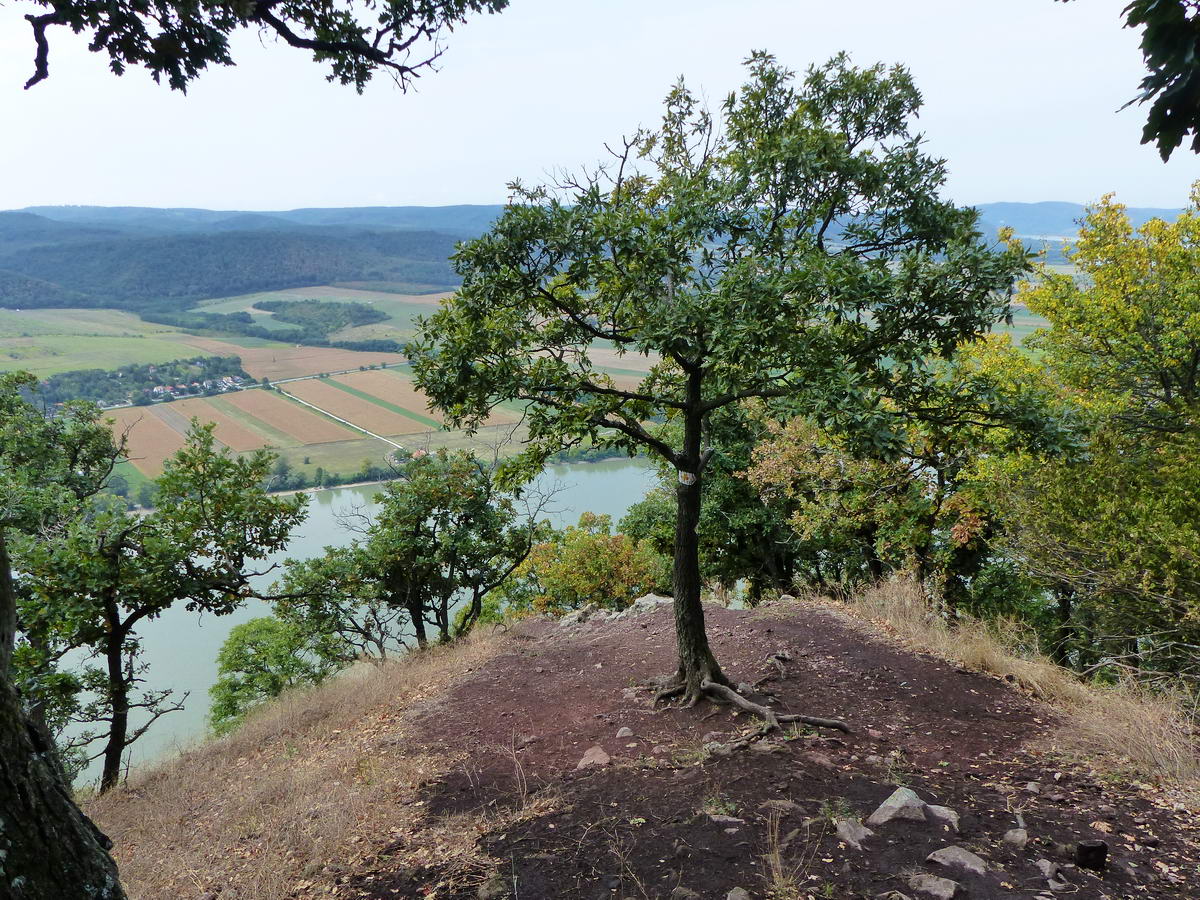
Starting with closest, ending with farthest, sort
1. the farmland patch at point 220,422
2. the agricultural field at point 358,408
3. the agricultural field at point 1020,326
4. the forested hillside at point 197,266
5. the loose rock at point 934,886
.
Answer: the loose rock at point 934,886
the agricultural field at point 1020,326
the farmland patch at point 220,422
the agricultural field at point 358,408
the forested hillside at point 197,266

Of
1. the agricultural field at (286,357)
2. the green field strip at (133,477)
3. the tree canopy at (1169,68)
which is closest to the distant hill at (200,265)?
the agricultural field at (286,357)

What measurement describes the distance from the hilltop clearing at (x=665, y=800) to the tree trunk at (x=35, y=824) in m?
2.23

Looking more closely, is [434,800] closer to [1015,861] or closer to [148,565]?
[1015,861]

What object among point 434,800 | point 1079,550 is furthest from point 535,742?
point 1079,550

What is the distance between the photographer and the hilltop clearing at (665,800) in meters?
4.33

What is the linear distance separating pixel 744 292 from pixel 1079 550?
7.95 m

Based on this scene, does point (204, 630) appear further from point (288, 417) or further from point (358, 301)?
point (358, 301)

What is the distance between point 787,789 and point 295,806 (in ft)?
13.3

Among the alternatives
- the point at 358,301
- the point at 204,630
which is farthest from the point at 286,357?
the point at 204,630

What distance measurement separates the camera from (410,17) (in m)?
5.32

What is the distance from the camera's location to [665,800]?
533 cm

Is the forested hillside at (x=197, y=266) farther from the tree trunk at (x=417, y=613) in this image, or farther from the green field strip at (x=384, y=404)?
the tree trunk at (x=417, y=613)

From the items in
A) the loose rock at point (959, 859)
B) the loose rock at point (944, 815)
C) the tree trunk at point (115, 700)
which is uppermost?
the loose rock at point (959, 859)

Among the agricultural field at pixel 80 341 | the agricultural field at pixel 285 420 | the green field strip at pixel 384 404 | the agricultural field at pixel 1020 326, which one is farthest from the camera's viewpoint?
the agricultural field at pixel 80 341
